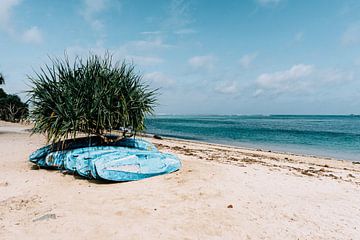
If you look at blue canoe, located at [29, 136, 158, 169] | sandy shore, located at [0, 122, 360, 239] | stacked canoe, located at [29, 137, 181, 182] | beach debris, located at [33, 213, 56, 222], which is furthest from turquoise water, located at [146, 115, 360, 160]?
beach debris, located at [33, 213, 56, 222]

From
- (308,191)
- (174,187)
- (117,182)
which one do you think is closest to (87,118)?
(117,182)

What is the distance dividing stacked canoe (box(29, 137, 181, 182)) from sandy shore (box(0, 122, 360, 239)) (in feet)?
0.79

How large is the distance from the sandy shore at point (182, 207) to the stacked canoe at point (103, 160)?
9.5 inches

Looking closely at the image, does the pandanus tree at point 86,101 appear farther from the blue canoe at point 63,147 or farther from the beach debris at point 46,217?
the beach debris at point 46,217

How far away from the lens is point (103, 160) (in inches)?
249

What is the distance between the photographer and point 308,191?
223 inches

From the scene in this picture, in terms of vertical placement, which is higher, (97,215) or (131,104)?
(131,104)

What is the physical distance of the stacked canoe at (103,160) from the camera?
20.0 feet

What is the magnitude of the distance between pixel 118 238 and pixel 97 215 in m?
0.89

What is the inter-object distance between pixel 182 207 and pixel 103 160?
260 centimetres

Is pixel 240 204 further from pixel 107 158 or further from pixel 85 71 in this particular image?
pixel 85 71

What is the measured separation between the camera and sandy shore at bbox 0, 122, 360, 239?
371cm

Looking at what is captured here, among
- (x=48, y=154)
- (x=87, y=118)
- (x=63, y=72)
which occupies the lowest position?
(x=48, y=154)

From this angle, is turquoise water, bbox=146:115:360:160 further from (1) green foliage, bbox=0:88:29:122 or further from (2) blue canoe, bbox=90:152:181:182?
(1) green foliage, bbox=0:88:29:122
